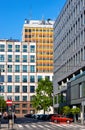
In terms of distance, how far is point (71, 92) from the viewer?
9231 centimetres

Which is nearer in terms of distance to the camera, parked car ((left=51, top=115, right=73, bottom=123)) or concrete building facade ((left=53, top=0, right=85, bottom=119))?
parked car ((left=51, top=115, right=73, bottom=123))

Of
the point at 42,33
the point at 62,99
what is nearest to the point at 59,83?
the point at 62,99

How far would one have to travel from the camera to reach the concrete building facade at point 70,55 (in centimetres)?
8188

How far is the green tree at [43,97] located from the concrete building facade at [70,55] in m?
5.43

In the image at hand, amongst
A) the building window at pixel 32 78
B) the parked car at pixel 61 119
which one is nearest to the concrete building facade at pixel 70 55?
the parked car at pixel 61 119

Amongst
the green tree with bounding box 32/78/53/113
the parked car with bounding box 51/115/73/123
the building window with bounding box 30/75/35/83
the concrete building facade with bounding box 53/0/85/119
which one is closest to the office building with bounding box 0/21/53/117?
the building window with bounding box 30/75/35/83

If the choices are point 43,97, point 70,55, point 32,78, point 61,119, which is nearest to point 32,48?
point 32,78

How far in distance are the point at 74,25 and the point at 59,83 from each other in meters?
29.0

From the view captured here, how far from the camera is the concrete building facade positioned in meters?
81.9

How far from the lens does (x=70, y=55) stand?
93875 mm

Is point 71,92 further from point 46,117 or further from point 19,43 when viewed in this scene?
point 19,43

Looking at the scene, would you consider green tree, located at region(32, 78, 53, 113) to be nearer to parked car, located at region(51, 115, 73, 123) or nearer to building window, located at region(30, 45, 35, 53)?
building window, located at region(30, 45, 35, 53)

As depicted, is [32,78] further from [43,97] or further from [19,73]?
[43,97]

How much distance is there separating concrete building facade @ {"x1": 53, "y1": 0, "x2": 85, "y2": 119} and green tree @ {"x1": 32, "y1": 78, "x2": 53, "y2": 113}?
5.43 m
